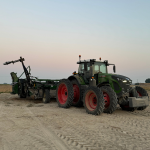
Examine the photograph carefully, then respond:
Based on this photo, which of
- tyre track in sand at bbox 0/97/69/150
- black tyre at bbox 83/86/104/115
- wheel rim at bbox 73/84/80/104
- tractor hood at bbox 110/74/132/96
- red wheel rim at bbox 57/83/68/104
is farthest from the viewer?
red wheel rim at bbox 57/83/68/104

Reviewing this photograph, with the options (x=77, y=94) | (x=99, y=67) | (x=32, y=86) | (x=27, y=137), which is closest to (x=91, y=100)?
(x=77, y=94)

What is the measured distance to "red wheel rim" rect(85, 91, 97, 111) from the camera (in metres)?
6.94

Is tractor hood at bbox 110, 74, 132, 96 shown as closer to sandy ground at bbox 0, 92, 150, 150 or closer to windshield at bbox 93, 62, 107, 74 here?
windshield at bbox 93, 62, 107, 74

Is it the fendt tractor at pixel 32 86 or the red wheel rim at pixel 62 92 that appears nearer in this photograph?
the red wheel rim at pixel 62 92

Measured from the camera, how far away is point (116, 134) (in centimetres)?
423

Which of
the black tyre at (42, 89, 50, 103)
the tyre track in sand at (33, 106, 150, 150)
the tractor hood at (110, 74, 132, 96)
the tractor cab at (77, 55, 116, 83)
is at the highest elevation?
the tractor cab at (77, 55, 116, 83)

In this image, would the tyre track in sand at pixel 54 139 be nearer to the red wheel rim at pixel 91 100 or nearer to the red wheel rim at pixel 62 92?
the red wheel rim at pixel 91 100

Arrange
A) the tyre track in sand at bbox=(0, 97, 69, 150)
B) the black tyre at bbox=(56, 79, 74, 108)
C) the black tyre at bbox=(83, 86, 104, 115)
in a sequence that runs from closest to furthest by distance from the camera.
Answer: the tyre track in sand at bbox=(0, 97, 69, 150) < the black tyre at bbox=(83, 86, 104, 115) < the black tyre at bbox=(56, 79, 74, 108)

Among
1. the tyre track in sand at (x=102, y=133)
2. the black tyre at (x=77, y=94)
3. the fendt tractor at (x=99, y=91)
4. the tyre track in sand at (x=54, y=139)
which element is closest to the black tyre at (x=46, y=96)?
the fendt tractor at (x=99, y=91)

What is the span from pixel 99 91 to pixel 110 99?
0.52m

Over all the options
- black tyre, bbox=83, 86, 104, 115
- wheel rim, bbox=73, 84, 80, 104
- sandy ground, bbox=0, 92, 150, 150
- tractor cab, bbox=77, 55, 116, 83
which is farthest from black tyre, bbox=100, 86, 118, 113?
wheel rim, bbox=73, 84, 80, 104

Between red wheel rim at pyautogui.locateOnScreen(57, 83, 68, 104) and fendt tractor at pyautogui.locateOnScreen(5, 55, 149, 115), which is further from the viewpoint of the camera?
red wheel rim at pyautogui.locateOnScreen(57, 83, 68, 104)

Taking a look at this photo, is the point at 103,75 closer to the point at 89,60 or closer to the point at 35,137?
the point at 89,60

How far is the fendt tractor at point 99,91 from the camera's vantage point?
639cm
